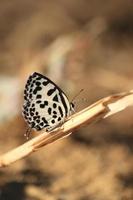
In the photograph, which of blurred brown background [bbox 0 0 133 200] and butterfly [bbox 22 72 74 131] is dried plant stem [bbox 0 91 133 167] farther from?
blurred brown background [bbox 0 0 133 200]

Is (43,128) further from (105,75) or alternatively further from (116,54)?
(116,54)

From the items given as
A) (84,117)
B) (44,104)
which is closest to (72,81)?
(44,104)

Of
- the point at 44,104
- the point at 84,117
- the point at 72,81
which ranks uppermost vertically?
the point at 72,81

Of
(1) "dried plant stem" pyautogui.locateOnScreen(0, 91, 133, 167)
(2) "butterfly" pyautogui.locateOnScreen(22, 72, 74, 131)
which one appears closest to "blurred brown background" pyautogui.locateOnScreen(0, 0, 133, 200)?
(2) "butterfly" pyautogui.locateOnScreen(22, 72, 74, 131)

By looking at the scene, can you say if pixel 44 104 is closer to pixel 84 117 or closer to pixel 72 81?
pixel 84 117

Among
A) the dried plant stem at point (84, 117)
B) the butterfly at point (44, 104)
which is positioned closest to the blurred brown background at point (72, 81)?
the butterfly at point (44, 104)

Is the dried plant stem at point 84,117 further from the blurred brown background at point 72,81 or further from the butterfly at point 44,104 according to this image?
the blurred brown background at point 72,81
